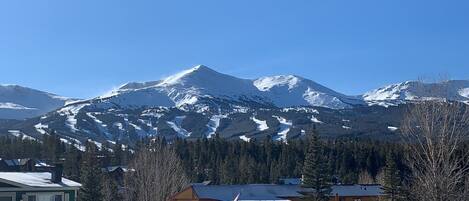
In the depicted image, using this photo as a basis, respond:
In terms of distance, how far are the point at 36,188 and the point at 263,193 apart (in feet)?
117

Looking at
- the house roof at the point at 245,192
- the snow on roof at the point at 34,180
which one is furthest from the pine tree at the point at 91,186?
the house roof at the point at 245,192

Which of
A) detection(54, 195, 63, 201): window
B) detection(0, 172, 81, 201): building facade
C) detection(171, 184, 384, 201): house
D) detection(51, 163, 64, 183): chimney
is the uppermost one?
detection(51, 163, 64, 183): chimney

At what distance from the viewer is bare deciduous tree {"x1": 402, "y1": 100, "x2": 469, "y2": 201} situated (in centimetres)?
3105

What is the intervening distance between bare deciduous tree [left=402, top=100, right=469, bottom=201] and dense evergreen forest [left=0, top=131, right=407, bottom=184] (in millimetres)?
77655

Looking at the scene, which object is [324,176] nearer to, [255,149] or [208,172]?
[208,172]

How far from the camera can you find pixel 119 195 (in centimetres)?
7481

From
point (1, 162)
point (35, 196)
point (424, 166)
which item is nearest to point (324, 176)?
point (35, 196)

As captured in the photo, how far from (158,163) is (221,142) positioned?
274ft

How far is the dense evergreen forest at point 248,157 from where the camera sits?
119688 millimetres

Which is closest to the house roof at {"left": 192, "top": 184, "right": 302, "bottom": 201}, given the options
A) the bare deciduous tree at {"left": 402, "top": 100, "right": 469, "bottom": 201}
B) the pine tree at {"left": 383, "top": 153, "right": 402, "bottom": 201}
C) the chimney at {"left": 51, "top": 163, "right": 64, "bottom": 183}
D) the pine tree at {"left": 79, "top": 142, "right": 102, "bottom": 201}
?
the pine tree at {"left": 383, "top": 153, "right": 402, "bottom": 201}

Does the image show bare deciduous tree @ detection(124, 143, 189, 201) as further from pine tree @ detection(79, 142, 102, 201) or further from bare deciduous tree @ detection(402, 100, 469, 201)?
bare deciduous tree @ detection(402, 100, 469, 201)

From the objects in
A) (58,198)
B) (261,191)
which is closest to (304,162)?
(261,191)

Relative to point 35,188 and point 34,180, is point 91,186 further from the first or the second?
point 35,188

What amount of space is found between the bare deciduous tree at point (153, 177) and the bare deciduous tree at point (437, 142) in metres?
29.7
